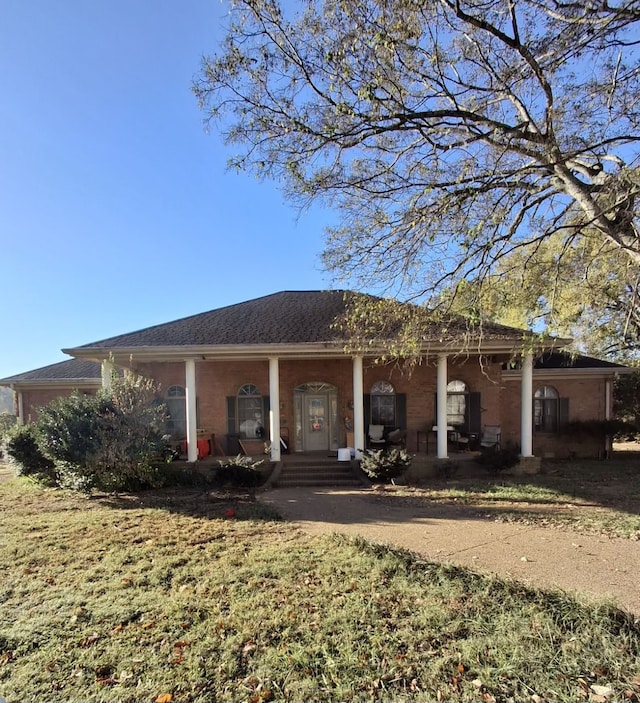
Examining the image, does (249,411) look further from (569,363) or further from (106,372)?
(569,363)

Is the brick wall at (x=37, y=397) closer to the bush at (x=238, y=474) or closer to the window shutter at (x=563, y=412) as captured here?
the bush at (x=238, y=474)

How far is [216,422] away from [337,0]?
12102 millimetres

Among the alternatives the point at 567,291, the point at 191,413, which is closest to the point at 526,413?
the point at 567,291

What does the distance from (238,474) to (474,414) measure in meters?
8.17

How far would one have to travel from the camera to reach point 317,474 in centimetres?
1205

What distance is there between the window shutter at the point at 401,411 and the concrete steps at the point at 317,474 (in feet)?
9.35

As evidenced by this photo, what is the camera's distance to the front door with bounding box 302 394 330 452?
48.2ft

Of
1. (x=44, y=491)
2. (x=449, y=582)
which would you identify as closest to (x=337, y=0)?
(x=449, y=582)

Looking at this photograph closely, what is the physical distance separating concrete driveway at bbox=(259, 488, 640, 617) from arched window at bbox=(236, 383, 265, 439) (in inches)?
204

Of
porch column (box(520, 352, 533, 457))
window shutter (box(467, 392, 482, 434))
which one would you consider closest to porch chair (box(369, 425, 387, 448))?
window shutter (box(467, 392, 482, 434))

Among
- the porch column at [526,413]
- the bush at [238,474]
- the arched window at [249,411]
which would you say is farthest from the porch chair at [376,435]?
the bush at [238,474]

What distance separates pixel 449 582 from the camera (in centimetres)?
468

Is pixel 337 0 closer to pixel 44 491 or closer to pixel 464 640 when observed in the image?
pixel 464 640

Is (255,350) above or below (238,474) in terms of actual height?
above
